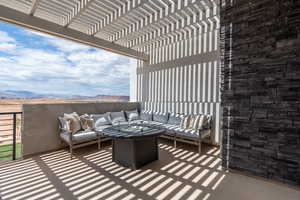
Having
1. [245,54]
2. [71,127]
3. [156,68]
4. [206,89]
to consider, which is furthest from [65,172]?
[156,68]

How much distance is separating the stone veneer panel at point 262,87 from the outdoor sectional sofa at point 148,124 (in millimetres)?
1148

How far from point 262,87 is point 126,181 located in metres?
2.53

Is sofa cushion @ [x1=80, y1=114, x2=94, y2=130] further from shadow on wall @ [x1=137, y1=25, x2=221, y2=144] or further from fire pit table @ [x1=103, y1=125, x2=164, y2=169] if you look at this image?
shadow on wall @ [x1=137, y1=25, x2=221, y2=144]

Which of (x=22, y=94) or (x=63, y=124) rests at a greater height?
(x=22, y=94)

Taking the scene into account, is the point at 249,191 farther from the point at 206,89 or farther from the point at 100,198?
the point at 206,89

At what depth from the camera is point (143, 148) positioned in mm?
2816

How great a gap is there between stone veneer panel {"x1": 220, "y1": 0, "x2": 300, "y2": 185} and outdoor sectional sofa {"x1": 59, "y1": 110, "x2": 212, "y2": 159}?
1.15m

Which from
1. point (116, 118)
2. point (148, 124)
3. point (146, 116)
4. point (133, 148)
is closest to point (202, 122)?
point (148, 124)

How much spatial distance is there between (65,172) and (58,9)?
3.25 metres

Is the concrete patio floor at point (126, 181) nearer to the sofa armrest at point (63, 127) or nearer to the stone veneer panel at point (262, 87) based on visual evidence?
the stone veneer panel at point (262, 87)

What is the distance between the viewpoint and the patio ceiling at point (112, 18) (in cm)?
294

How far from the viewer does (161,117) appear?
4965 mm

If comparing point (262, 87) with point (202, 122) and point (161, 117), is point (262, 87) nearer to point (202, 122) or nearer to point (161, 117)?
point (202, 122)

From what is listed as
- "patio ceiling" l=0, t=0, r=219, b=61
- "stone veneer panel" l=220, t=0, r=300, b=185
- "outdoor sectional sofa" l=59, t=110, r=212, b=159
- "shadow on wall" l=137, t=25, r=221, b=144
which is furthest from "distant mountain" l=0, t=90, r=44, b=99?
"stone veneer panel" l=220, t=0, r=300, b=185
